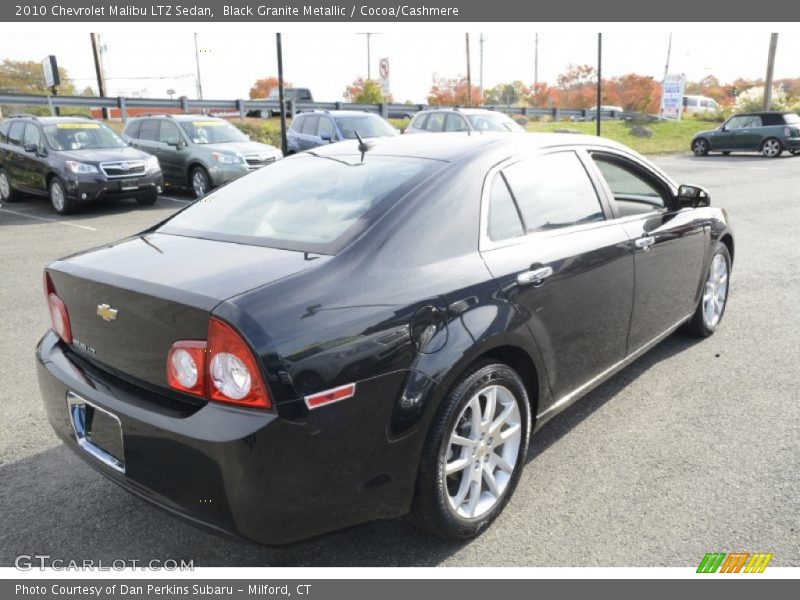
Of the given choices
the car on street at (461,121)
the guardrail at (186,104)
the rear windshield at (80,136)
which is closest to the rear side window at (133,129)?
the rear windshield at (80,136)

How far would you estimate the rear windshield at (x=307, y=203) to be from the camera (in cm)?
275

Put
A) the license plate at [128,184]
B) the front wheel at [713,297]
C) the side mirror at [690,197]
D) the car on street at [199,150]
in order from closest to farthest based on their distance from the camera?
the side mirror at [690,197]
the front wheel at [713,297]
the license plate at [128,184]
the car on street at [199,150]

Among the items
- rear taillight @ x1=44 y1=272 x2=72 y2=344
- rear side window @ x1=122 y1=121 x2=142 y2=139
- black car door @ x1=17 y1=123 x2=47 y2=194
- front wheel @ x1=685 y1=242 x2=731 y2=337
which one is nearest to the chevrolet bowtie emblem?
rear taillight @ x1=44 y1=272 x2=72 y2=344

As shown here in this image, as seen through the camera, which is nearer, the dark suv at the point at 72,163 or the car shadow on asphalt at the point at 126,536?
the car shadow on asphalt at the point at 126,536

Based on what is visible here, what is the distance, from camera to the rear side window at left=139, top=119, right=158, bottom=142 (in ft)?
48.9

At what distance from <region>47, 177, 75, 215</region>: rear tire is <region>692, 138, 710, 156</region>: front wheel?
22.0 metres

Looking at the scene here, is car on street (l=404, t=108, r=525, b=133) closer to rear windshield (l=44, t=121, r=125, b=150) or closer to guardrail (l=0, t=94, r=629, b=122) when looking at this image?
rear windshield (l=44, t=121, r=125, b=150)

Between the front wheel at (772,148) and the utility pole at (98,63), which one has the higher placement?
the utility pole at (98,63)

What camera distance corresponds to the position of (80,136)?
41.7 ft

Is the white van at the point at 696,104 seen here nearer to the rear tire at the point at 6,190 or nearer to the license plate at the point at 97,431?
the rear tire at the point at 6,190

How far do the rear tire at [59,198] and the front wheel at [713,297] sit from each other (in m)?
10.7

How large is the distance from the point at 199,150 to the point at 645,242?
11651 millimetres

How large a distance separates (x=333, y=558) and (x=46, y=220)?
1101cm

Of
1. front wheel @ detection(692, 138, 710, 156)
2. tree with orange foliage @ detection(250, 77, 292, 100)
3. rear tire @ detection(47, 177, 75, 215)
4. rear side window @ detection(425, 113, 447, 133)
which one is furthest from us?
tree with orange foliage @ detection(250, 77, 292, 100)
